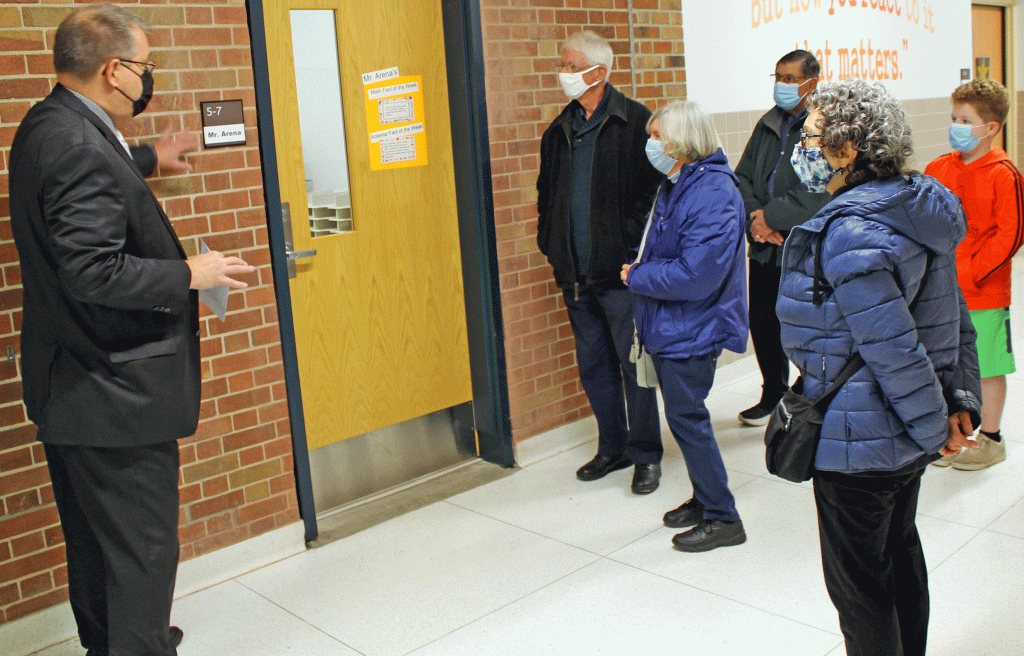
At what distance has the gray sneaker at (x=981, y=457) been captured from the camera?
4117mm

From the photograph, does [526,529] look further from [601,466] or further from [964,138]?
[964,138]

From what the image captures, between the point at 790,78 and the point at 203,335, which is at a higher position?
the point at 790,78

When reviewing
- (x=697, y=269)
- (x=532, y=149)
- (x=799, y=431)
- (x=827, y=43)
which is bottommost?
(x=799, y=431)

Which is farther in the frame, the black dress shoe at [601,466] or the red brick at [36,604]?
the black dress shoe at [601,466]

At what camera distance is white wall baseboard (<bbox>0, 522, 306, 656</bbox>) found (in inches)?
119

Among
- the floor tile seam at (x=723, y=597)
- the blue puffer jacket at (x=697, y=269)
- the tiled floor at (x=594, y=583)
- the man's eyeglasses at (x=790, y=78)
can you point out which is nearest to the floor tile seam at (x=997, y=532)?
the tiled floor at (x=594, y=583)

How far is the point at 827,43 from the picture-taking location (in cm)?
661

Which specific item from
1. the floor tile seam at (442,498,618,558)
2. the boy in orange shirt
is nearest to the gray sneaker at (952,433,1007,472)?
the boy in orange shirt

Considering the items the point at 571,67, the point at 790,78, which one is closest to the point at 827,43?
the point at 790,78

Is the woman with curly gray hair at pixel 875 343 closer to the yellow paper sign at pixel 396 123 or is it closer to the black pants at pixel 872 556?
the black pants at pixel 872 556

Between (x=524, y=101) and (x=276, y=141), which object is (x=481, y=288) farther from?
(x=276, y=141)

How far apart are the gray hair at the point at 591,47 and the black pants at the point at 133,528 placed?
2548 mm

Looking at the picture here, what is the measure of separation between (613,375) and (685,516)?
33.6 inches

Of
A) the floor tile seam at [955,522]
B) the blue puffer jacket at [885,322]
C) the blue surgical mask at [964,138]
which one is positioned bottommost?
the floor tile seam at [955,522]
